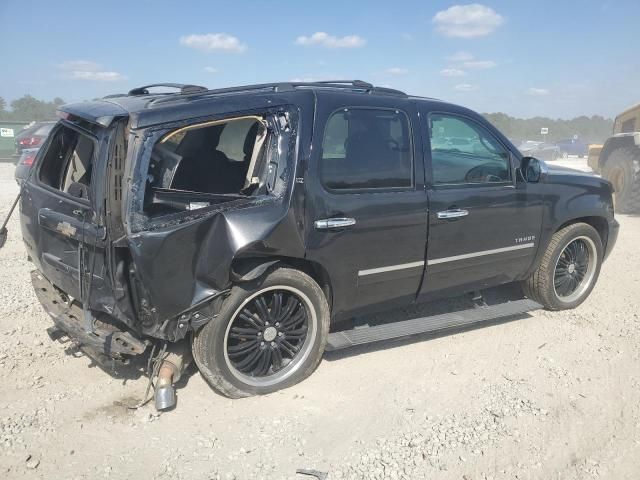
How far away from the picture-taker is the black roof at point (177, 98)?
2836 millimetres

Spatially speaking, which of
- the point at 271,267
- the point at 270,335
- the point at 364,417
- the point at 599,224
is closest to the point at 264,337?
the point at 270,335

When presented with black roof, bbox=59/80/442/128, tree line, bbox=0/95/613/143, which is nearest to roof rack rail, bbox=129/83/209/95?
black roof, bbox=59/80/442/128

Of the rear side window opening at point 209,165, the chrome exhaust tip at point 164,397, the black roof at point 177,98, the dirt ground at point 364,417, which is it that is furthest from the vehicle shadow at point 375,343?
the black roof at point 177,98

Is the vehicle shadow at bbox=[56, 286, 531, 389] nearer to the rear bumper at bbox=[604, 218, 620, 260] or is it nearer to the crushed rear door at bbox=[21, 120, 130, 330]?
the crushed rear door at bbox=[21, 120, 130, 330]

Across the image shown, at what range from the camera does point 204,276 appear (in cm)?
293

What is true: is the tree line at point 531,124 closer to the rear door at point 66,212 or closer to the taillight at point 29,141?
→ the taillight at point 29,141

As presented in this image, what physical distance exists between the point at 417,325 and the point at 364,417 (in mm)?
977

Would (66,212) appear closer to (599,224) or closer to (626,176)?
(599,224)

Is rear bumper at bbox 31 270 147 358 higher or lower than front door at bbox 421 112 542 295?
lower

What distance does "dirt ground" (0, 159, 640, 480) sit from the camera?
9.01 ft

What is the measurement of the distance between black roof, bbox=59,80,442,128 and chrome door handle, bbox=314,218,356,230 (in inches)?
33.0

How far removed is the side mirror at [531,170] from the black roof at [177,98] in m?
1.22

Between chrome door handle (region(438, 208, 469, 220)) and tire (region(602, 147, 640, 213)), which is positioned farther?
tire (region(602, 147, 640, 213))

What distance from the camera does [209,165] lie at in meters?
3.70
